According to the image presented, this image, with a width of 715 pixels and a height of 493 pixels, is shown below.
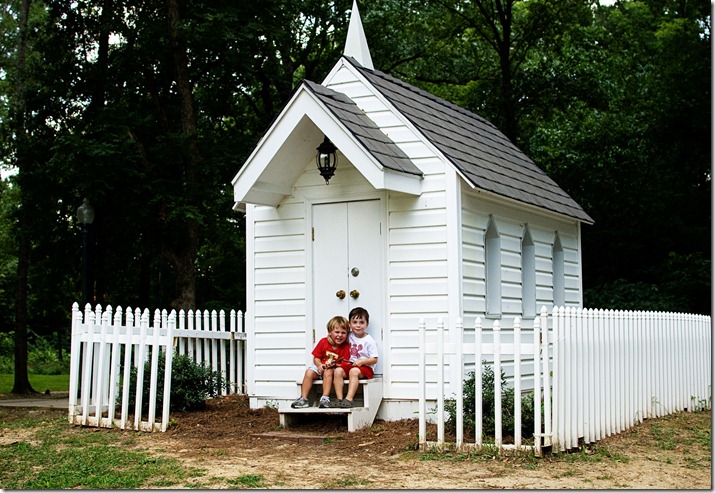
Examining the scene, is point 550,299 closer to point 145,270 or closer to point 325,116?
point 325,116

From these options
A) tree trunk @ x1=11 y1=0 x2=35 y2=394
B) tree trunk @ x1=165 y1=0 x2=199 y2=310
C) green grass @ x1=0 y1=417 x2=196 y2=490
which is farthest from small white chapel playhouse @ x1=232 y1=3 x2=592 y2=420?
tree trunk @ x1=11 y1=0 x2=35 y2=394

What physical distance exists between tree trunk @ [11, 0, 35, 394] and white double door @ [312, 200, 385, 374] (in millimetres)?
10173

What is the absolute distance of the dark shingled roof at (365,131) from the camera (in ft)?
39.0

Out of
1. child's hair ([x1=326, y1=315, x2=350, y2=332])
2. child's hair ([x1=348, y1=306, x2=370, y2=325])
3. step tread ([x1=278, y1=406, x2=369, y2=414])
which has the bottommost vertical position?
step tread ([x1=278, y1=406, x2=369, y2=414])

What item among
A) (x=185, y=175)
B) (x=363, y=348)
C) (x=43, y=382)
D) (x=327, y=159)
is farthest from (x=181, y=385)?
(x=43, y=382)

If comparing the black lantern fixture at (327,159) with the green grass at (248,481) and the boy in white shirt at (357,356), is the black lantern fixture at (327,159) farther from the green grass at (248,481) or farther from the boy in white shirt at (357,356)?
the green grass at (248,481)

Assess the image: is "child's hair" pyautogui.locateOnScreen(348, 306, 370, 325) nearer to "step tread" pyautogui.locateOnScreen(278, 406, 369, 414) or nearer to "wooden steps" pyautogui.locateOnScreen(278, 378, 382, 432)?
"wooden steps" pyautogui.locateOnScreen(278, 378, 382, 432)

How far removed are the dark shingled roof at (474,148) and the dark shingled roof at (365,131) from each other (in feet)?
1.43

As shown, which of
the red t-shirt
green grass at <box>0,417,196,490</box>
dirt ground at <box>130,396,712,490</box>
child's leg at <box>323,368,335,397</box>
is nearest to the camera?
dirt ground at <box>130,396,712,490</box>

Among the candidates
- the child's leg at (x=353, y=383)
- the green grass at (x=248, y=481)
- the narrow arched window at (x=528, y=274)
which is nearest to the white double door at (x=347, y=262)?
the child's leg at (x=353, y=383)

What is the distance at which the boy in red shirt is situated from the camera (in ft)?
38.7

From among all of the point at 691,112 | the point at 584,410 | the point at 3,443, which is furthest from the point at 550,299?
the point at 691,112

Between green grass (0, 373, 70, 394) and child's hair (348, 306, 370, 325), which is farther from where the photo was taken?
green grass (0, 373, 70, 394)

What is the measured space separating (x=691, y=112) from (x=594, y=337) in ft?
54.7
